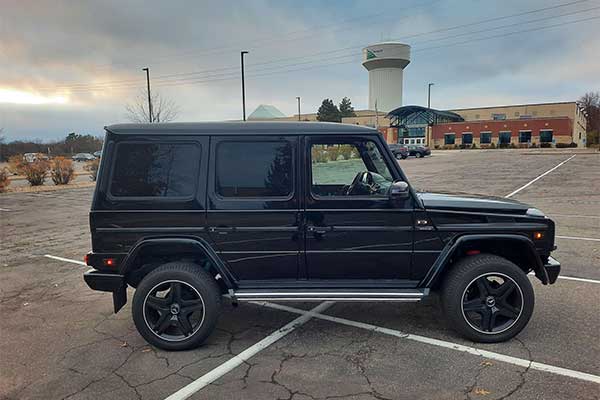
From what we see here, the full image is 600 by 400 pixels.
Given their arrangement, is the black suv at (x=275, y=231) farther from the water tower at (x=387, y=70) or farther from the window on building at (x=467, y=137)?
the water tower at (x=387, y=70)

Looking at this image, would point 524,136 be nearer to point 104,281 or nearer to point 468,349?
point 468,349

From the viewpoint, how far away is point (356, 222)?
11.4ft

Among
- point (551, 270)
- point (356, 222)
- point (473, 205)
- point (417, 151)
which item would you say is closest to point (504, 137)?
point (417, 151)

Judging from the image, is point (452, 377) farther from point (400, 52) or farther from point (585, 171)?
point (400, 52)

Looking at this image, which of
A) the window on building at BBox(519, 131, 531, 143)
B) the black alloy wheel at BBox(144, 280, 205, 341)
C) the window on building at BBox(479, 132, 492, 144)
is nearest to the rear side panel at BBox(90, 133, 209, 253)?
the black alloy wheel at BBox(144, 280, 205, 341)

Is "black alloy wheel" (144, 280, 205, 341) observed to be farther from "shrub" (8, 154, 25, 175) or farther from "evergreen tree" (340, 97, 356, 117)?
"evergreen tree" (340, 97, 356, 117)

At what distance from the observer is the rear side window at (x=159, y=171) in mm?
3473

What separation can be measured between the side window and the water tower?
101341 millimetres

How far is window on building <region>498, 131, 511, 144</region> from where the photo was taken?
56.8 meters

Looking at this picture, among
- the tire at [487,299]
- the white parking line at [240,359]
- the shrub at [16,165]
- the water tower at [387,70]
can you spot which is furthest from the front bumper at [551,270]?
the water tower at [387,70]

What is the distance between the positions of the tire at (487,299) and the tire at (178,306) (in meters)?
2.25

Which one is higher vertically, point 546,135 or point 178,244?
point 546,135

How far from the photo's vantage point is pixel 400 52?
3898 inches

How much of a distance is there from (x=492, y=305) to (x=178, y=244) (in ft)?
10.0
